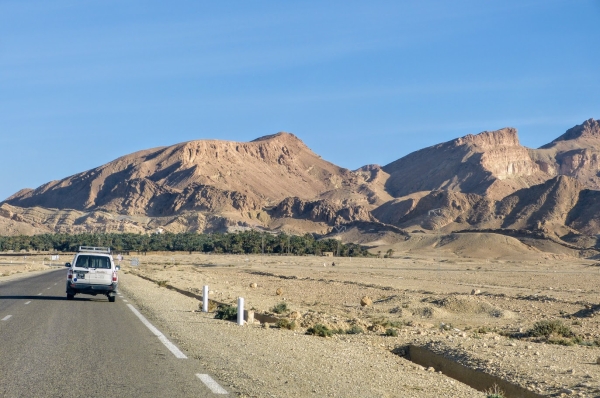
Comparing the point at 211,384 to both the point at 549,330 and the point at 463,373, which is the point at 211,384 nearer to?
the point at 463,373

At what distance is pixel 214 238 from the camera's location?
472 ft

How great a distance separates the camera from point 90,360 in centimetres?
1181

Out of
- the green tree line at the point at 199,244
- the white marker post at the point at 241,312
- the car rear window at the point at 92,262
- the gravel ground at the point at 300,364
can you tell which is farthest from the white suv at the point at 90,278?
the green tree line at the point at 199,244

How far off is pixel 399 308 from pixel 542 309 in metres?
Result: 6.39

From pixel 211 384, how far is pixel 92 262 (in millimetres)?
16854

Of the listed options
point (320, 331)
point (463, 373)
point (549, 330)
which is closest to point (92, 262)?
point (320, 331)

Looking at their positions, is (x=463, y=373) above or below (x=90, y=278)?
below

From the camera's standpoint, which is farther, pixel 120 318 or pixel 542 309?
pixel 542 309

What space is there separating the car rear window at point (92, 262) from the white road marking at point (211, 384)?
15816mm

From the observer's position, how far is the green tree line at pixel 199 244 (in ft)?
434

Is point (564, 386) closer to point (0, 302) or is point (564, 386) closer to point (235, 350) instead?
point (235, 350)

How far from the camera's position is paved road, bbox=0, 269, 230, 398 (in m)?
9.39

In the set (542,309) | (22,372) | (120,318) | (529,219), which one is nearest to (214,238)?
(529,219)

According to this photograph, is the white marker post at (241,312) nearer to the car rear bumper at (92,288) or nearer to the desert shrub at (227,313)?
the desert shrub at (227,313)
